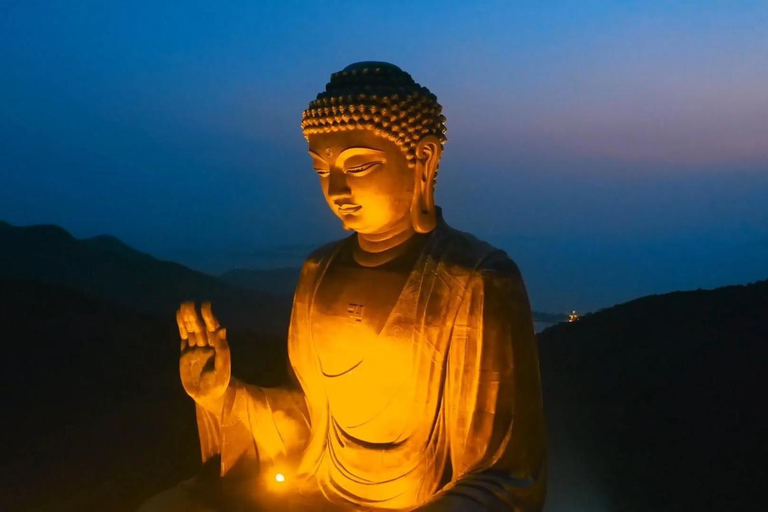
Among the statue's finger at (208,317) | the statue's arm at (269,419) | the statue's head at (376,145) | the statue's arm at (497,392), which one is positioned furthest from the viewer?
the statue's arm at (269,419)

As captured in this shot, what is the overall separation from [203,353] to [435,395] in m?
1.03

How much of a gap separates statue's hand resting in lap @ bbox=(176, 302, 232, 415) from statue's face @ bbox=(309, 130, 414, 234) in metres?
0.76

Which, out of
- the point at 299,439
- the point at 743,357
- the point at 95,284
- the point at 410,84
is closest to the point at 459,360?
the point at 299,439

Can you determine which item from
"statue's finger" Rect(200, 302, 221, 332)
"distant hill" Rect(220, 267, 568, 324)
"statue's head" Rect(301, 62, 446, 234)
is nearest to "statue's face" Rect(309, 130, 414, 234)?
"statue's head" Rect(301, 62, 446, 234)

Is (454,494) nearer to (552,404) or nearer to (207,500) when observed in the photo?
(207,500)

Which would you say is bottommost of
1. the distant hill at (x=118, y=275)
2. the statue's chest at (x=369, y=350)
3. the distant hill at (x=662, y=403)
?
the distant hill at (x=662, y=403)

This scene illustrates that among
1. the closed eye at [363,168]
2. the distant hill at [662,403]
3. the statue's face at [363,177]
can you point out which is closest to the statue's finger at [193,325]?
the statue's face at [363,177]

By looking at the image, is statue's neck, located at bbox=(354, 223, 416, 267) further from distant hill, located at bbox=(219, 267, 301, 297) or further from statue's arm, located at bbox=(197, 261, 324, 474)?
distant hill, located at bbox=(219, 267, 301, 297)

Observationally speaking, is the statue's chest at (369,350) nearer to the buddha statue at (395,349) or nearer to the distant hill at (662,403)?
the buddha statue at (395,349)

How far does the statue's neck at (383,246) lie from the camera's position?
10.4 ft

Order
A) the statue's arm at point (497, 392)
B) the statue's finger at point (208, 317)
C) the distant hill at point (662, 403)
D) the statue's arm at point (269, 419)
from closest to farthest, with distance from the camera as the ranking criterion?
the statue's arm at point (497, 392) → the statue's finger at point (208, 317) → the statue's arm at point (269, 419) → the distant hill at point (662, 403)

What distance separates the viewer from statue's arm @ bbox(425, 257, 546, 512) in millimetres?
2799

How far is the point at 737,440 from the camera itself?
21.3 ft

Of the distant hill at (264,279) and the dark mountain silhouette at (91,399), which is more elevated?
the distant hill at (264,279)
